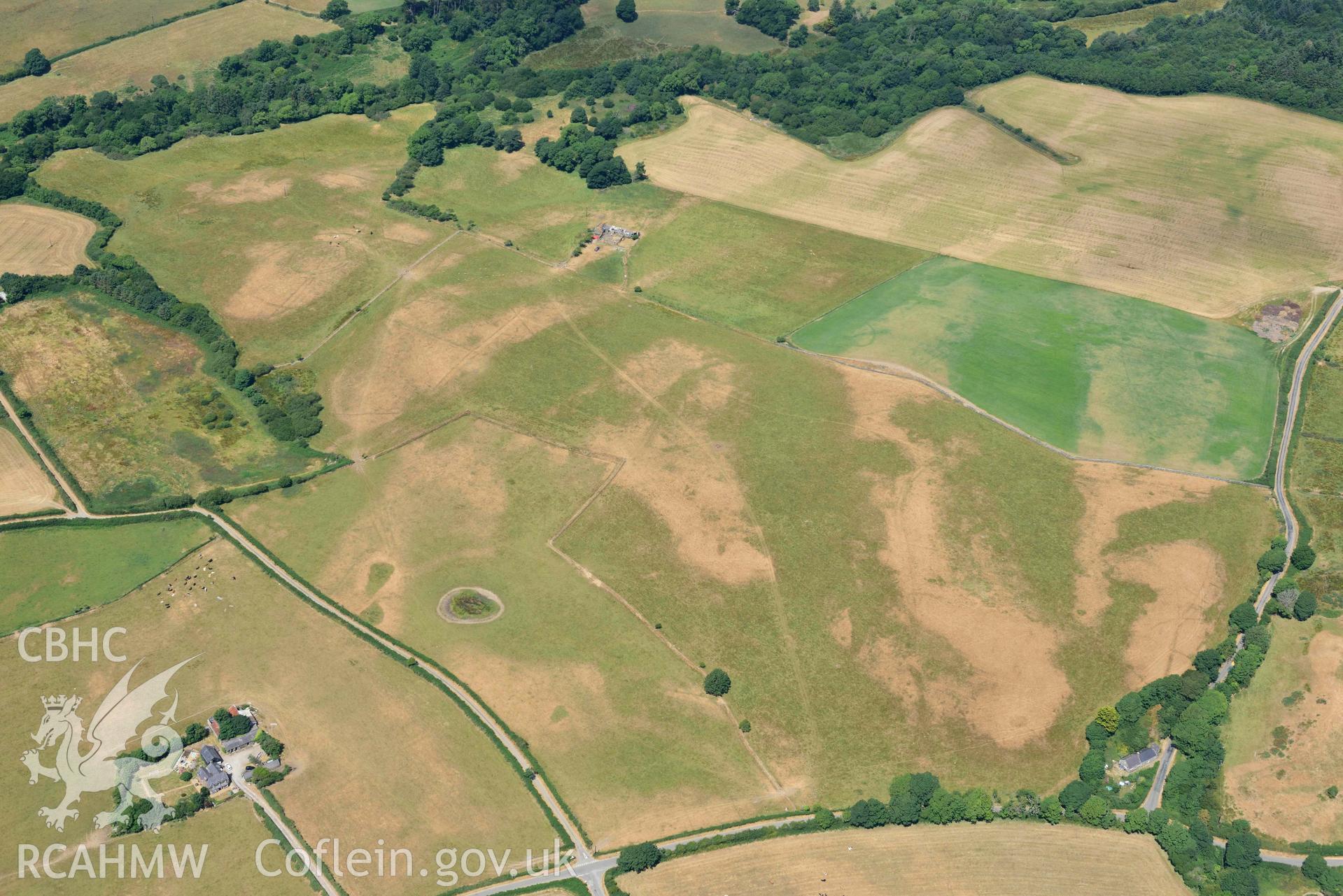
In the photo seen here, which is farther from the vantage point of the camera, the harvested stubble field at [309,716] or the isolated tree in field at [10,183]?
the isolated tree in field at [10,183]

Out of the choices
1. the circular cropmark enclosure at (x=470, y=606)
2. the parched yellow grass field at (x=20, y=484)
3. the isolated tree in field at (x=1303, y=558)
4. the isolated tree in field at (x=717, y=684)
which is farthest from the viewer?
the parched yellow grass field at (x=20, y=484)

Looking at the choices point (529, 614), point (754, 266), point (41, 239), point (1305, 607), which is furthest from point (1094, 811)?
point (41, 239)

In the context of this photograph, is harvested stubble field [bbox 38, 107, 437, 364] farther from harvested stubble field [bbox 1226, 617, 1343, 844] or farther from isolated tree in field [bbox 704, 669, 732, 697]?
harvested stubble field [bbox 1226, 617, 1343, 844]

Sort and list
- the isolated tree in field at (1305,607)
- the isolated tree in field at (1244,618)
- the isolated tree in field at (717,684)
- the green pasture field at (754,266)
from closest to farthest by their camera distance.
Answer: the isolated tree in field at (717,684) → the isolated tree in field at (1244,618) → the isolated tree in field at (1305,607) → the green pasture field at (754,266)

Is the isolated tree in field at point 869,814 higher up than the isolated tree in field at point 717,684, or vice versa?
the isolated tree in field at point 717,684

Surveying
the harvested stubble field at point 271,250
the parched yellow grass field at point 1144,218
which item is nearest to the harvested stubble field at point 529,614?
the harvested stubble field at point 271,250

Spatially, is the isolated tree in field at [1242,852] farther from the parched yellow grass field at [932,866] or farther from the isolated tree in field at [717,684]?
the isolated tree in field at [717,684]
